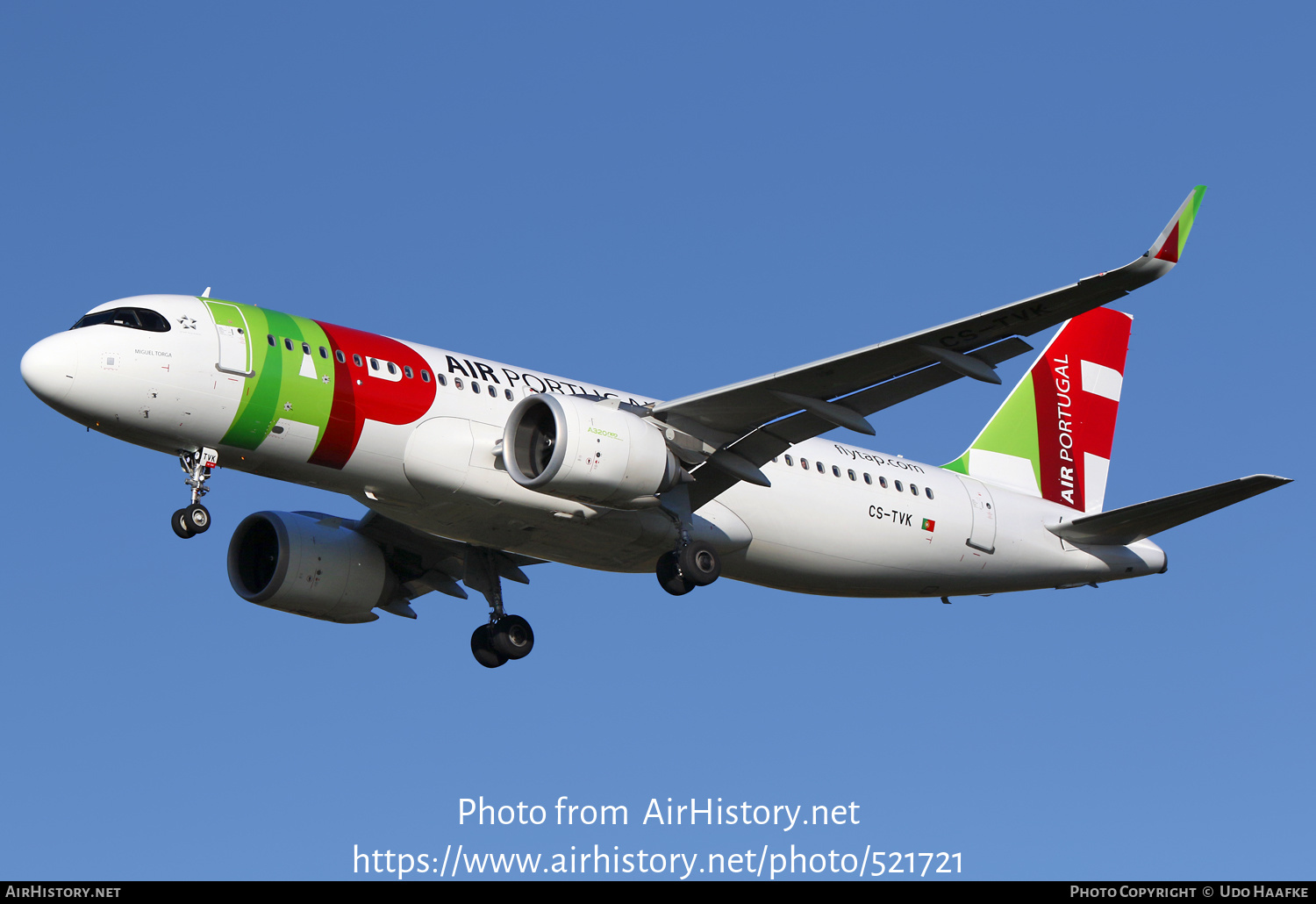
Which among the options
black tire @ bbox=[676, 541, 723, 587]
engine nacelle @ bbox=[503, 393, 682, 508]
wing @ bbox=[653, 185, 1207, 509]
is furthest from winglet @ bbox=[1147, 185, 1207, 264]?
black tire @ bbox=[676, 541, 723, 587]

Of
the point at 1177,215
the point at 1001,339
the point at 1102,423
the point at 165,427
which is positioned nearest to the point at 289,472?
the point at 165,427

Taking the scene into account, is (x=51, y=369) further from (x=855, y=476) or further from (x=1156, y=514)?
(x=1156, y=514)

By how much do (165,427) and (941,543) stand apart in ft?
47.6

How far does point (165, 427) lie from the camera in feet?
84.0

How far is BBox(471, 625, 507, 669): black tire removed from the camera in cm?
3219

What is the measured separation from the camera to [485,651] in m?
32.2

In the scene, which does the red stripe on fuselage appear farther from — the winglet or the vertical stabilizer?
the vertical stabilizer

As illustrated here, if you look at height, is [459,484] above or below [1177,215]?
below

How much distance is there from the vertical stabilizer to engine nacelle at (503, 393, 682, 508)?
10304mm

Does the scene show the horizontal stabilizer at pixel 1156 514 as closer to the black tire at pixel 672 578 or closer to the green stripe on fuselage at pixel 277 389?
the black tire at pixel 672 578

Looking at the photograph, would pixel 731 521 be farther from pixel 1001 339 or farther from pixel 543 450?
pixel 1001 339
